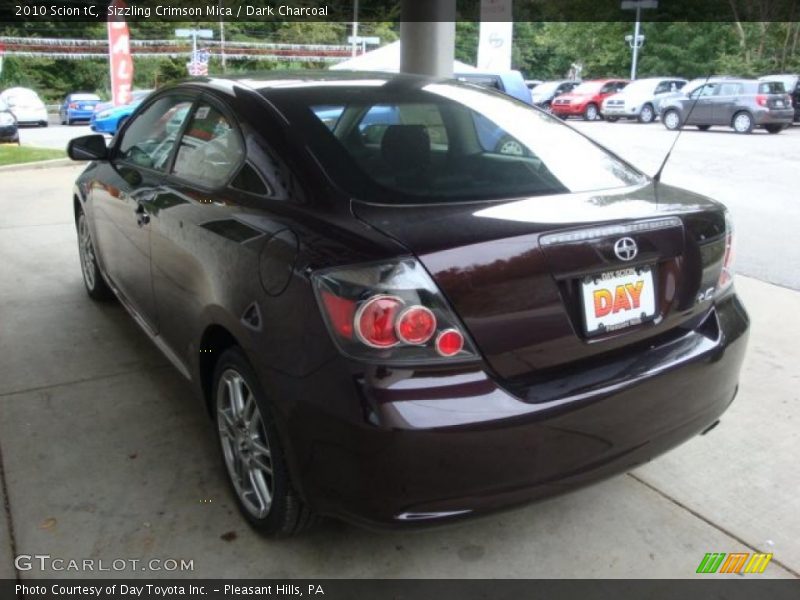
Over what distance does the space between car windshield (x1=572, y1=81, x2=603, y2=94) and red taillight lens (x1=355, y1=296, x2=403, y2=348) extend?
2799cm

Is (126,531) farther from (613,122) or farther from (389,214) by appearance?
(613,122)

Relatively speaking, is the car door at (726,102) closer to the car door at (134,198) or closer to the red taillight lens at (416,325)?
the car door at (134,198)

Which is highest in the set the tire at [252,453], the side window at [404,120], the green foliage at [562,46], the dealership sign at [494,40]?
the green foliage at [562,46]

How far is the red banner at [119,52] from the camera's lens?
20375 mm

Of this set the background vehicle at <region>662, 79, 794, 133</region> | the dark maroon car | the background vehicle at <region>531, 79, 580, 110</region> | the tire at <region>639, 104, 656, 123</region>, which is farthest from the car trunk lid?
the background vehicle at <region>531, 79, 580, 110</region>

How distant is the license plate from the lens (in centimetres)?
209

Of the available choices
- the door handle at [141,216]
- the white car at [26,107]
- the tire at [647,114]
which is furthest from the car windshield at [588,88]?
the door handle at [141,216]

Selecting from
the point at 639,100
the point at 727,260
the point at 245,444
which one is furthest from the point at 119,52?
the point at 727,260

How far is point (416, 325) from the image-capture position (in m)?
1.90

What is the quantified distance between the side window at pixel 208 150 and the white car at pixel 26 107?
91.4ft

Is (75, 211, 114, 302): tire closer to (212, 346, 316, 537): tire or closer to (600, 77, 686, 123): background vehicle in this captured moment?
(212, 346, 316, 537): tire

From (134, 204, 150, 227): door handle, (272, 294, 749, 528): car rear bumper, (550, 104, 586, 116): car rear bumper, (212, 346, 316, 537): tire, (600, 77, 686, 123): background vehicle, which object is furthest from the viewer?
(550, 104, 586, 116): car rear bumper

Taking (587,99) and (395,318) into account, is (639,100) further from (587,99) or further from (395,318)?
(395,318)

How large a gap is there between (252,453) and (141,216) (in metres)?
1.39
